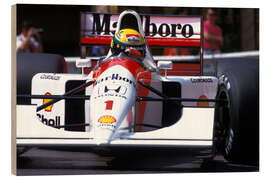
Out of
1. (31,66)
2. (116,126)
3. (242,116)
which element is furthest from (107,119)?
(31,66)

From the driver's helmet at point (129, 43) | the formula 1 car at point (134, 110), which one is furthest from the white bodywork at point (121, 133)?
the driver's helmet at point (129, 43)

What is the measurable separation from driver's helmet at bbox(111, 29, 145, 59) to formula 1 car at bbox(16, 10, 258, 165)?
15mm

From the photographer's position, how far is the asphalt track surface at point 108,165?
15.4 feet

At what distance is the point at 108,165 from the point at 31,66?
130cm

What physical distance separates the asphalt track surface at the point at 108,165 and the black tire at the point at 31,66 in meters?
0.63

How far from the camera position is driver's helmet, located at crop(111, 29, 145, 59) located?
535 centimetres

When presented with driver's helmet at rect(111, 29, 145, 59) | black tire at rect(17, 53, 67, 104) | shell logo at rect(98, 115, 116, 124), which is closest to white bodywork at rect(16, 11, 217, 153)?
shell logo at rect(98, 115, 116, 124)

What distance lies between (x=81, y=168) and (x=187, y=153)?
1466 mm

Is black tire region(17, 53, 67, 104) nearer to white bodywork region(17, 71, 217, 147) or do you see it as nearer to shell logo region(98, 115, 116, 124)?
white bodywork region(17, 71, 217, 147)

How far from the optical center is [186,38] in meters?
6.63

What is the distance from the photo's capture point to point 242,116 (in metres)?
4.69

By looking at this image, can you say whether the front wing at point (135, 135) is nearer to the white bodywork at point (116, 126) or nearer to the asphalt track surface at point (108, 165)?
the white bodywork at point (116, 126)

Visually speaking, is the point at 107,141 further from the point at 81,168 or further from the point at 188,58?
the point at 188,58
